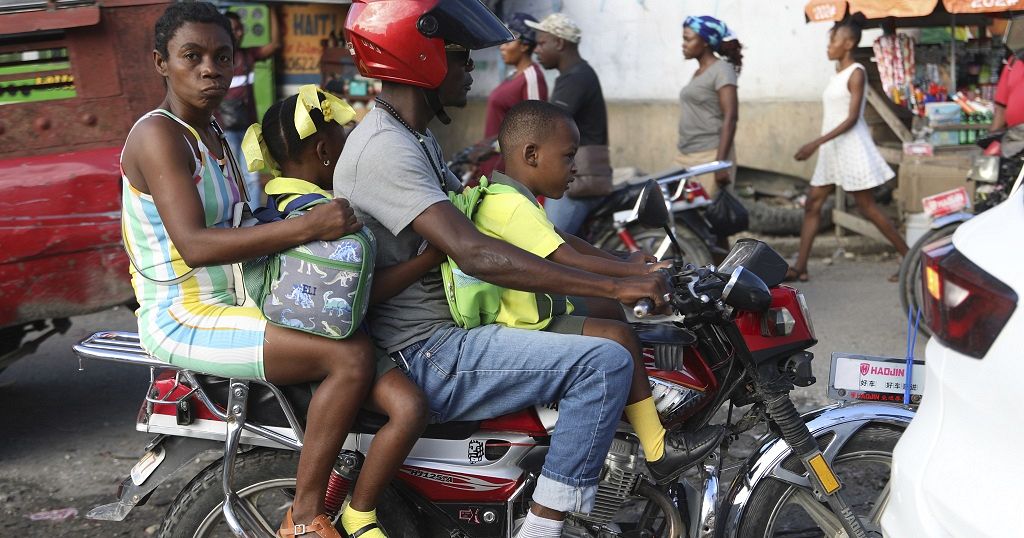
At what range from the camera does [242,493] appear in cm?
289

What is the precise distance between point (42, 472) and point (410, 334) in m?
2.49

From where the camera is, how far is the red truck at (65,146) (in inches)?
170

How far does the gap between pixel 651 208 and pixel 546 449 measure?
0.75 meters

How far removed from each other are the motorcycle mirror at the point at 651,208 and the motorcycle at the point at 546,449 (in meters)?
0.25

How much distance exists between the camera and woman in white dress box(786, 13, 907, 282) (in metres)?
7.28

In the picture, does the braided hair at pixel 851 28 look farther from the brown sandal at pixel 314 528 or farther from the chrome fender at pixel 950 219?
the brown sandal at pixel 314 528

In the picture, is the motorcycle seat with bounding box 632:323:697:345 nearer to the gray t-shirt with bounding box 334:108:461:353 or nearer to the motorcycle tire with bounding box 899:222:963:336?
the gray t-shirt with bounding box 334:108:461:353

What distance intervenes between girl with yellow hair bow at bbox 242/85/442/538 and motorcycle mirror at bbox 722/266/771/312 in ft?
2.49

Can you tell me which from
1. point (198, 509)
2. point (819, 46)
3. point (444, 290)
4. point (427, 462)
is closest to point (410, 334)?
point (444, 290)

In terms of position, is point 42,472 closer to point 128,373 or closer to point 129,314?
point 128,373

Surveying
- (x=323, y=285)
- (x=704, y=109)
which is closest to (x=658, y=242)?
(x=704, y=109)

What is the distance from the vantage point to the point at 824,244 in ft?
27.8

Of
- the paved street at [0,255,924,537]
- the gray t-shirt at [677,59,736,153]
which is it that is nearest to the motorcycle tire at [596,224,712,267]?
the paved street at [0,255,924,537]

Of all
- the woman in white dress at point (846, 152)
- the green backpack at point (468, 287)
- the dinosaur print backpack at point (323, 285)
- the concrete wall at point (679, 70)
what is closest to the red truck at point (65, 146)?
the dinosaur print backpack at point (323, 285)
